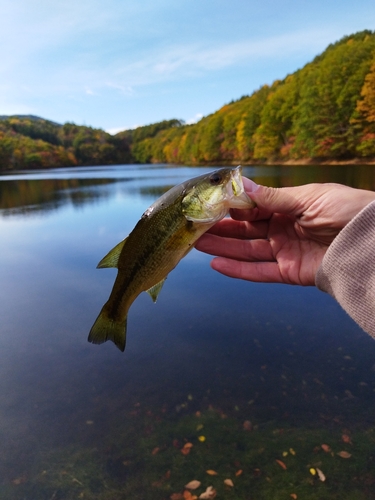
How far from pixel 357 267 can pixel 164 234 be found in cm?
161

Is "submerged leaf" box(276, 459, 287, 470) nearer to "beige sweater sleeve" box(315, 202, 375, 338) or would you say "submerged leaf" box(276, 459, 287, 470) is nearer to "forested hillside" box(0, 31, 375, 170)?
"beige sweater sleeve" box(315, 202, 375, 338)

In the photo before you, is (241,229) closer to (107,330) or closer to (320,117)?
(107,330)

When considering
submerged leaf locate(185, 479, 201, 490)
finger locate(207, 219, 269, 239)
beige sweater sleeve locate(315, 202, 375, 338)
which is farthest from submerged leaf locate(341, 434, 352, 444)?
finger locate(207, 219, 269, 239)

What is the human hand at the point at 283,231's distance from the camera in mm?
2994

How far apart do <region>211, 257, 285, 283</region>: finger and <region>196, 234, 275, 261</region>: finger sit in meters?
0.10

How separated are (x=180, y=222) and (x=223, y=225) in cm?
143

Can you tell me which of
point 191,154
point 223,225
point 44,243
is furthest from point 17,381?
point 191,154

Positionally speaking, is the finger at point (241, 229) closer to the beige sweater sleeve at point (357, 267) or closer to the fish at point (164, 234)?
the fish at point (164, 234)

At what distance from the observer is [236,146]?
3290 inches

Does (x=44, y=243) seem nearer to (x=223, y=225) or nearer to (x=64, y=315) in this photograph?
(x=64, y=315)

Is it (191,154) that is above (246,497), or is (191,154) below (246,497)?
above

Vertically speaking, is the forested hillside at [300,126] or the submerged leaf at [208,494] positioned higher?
the forested hillside at [300,126]

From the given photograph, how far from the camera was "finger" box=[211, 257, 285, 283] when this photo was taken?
3904mm

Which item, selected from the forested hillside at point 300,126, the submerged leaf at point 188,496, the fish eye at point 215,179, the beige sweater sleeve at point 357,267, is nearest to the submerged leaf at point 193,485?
the submerged leaf at point 188,496
